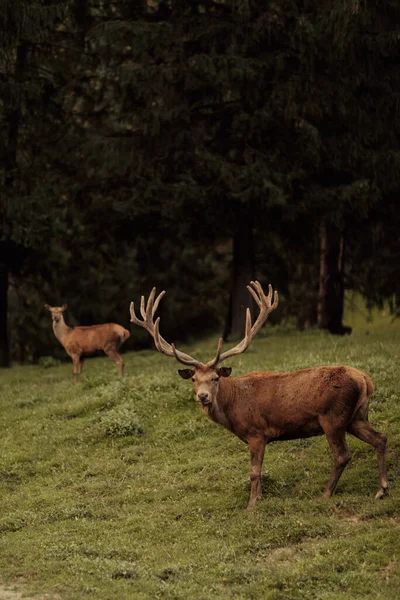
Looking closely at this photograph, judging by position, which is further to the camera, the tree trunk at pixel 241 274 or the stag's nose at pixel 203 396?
the tree trunk at pixel 241 274

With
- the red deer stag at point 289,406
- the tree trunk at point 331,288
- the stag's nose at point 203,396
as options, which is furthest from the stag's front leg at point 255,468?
the tree trunk at point 331,288

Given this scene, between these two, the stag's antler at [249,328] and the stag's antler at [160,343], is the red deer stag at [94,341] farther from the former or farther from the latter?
the stag's antler at [249,328]

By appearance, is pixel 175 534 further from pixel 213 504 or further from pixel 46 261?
pixel 46 261

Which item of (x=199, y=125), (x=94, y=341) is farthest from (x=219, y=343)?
(x=199, y=125)

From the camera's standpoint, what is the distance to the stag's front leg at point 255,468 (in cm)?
1262

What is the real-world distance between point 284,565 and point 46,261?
62.6 feet

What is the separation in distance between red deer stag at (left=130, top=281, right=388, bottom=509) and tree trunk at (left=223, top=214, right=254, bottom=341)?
15137 millimetres

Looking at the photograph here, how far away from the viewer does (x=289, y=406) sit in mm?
12570

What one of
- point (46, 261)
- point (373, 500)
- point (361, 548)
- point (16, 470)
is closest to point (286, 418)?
point (373, 500)

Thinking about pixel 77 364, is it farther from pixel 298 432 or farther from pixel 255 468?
pixel 298 432

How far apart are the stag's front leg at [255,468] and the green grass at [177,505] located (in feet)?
0.43

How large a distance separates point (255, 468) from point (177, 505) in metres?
1.11


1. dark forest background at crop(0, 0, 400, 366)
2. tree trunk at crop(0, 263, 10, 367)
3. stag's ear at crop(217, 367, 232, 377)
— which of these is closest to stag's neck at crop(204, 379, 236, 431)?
stag's ear at crop(217, 367, 232, 377)

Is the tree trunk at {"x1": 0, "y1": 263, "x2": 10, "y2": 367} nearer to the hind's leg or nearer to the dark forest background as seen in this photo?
the dark forest background
